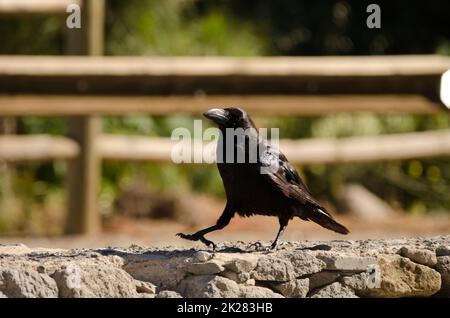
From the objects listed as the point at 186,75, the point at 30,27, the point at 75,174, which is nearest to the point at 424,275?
the point at 186,75

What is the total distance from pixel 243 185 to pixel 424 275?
81 cm

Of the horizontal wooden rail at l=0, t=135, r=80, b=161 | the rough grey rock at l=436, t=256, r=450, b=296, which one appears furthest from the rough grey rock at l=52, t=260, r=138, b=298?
the horizontal wooden rail at l=0, t=135, r=80, b=161

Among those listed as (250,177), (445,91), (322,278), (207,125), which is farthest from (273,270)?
(207,125)

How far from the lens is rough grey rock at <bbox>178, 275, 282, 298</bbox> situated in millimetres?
3982

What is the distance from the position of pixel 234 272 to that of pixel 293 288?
25 centimetres

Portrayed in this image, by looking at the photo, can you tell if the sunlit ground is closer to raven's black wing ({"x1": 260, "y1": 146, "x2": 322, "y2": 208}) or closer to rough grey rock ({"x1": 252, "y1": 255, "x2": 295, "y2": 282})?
raven's black wing ({"x1": 260, "y1": 146, "x2": 322, "y2": 208})

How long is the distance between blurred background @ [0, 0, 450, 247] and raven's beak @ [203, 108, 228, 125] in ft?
10.9

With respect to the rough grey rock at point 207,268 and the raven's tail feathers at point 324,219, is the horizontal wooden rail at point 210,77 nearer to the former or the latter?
the raven's tail feathers at point 324,219

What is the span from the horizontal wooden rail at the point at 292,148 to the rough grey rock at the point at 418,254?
4.03 metres

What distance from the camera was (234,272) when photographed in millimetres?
4055

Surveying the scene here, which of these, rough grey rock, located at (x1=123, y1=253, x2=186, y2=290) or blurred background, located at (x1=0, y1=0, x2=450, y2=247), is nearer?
rough grey rock, located at (x1=123, y1=253, x2=186, y2=290)

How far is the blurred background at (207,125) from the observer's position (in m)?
8.37

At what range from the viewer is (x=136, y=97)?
7582mm
